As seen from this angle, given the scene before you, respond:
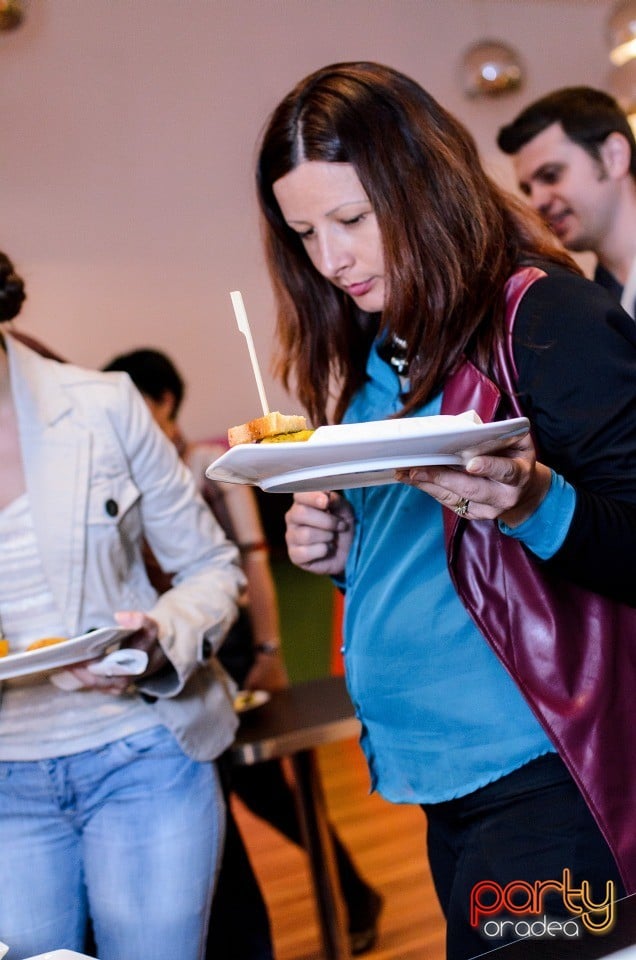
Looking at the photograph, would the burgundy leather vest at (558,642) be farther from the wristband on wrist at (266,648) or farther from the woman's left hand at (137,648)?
the wristband on wrist at (266,648)

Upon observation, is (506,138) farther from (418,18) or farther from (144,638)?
(144,638)

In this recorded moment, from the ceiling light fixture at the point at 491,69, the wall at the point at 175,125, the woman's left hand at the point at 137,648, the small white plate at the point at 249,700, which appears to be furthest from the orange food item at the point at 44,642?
the ceiling light fixture at the point at 491,69

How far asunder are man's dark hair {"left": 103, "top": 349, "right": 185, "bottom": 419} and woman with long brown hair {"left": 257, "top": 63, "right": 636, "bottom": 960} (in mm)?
1762

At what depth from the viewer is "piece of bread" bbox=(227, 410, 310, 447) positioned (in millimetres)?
1081

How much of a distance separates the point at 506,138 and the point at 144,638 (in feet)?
6.41

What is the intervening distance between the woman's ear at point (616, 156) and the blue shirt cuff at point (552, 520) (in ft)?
6.00

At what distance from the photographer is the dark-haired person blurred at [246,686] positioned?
1.83m

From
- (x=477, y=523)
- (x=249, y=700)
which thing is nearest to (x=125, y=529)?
(x=477, y=523)

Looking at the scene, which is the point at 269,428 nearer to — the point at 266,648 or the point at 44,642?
the point at 44,642

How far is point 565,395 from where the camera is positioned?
1.16 m

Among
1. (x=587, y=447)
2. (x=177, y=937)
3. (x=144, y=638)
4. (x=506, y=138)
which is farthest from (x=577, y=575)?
(x=506, y=138)

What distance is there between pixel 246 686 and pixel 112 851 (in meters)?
1.53

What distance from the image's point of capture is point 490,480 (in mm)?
1006

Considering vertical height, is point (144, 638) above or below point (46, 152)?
below
